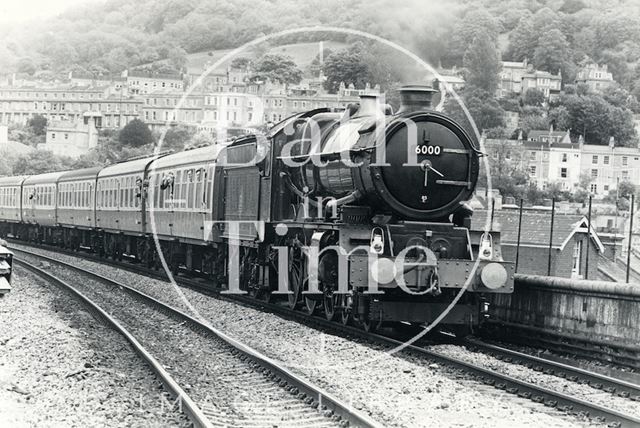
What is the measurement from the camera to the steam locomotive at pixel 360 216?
1437cm

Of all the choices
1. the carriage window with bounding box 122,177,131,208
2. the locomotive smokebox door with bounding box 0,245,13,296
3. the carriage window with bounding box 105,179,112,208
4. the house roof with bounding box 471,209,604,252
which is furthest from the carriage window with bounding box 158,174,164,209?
the house roof with bounding box 471,209,604,252

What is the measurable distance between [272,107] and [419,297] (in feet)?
561

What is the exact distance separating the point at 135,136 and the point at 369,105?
177462 millimetres

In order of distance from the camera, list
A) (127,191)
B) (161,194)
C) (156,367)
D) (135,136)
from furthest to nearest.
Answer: (135,136)
(127,191)
(161,194)
(156,367)

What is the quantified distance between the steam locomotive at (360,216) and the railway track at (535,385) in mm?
511

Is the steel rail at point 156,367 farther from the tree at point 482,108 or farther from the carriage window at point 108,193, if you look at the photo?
the tree at point 482,108

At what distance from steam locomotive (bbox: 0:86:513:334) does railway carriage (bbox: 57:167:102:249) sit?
55.8 ft

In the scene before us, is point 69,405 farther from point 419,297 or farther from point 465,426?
point 419,297

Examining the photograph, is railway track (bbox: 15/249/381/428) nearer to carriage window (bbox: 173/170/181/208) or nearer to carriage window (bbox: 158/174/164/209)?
carriage window (bbox: 173/170/181/208)

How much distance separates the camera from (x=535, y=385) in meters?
10.9

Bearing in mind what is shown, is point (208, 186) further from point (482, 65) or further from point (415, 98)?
point (482, 65)

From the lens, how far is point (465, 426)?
9.22 m

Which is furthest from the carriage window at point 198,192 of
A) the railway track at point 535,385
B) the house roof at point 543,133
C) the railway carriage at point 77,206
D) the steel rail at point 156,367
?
the house roof at point 543,133

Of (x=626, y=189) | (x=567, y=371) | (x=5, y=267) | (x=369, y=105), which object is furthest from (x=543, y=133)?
(x=567, y=371)
